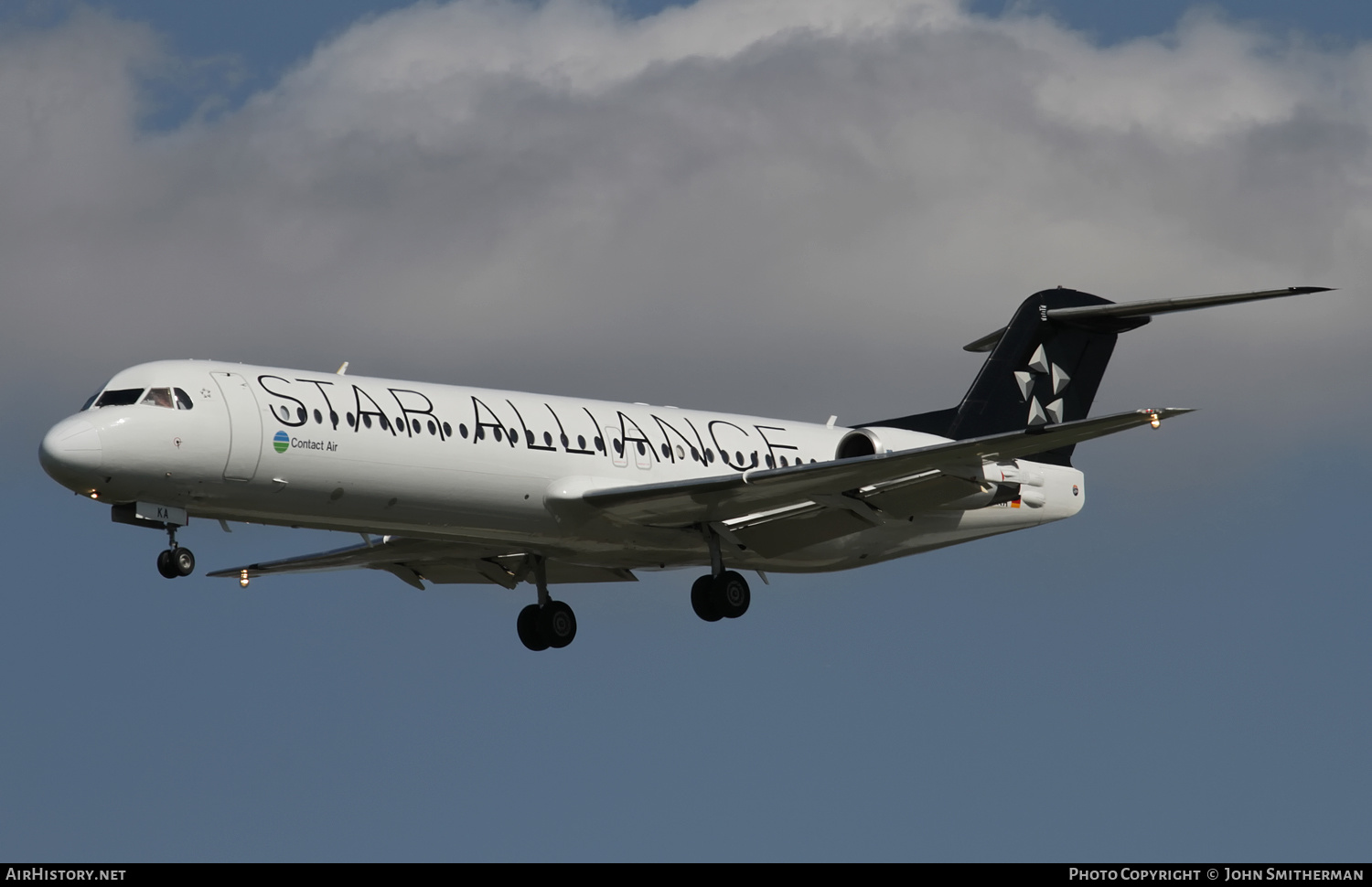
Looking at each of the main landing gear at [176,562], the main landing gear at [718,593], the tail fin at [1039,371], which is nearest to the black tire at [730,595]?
the main landing gear at [718,593]

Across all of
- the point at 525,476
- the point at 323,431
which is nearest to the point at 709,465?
the point at 525,476

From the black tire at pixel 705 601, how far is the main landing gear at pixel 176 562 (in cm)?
868

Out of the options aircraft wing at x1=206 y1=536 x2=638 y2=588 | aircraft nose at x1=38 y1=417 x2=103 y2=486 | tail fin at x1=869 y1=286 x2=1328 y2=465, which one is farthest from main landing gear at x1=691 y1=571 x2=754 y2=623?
aircraft nose at x1=38 y1=417 x2=103 y2=486

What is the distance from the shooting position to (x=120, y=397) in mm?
28609

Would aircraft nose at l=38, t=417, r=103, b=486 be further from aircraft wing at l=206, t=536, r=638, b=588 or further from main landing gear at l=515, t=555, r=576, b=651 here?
main landing gear at l=515, t=555, r=576, b=651

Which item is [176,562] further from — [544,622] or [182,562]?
[544,622]

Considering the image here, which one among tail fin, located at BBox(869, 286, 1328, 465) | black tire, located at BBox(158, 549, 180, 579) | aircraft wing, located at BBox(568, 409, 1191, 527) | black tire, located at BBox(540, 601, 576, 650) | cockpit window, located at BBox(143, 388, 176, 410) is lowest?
black tire, located at BBox(158, 549, 180, 579)

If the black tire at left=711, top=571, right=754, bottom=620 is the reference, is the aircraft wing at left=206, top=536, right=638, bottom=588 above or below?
above

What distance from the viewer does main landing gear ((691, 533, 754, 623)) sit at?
109ft

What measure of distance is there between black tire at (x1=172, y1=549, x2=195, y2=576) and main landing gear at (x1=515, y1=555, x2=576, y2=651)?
26.7ft

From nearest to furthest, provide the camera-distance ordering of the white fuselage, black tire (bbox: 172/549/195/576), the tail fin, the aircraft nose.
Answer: the aircraft nose < black tire (bbox: 172/549/195/576) < the white fuselage < the tail fin

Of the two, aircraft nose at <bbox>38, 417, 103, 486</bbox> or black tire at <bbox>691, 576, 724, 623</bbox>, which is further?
black tire at <bbox>691, 576, 724, 623</bbox>

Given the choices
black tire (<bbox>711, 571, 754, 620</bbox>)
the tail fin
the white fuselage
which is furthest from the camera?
the tail fin
